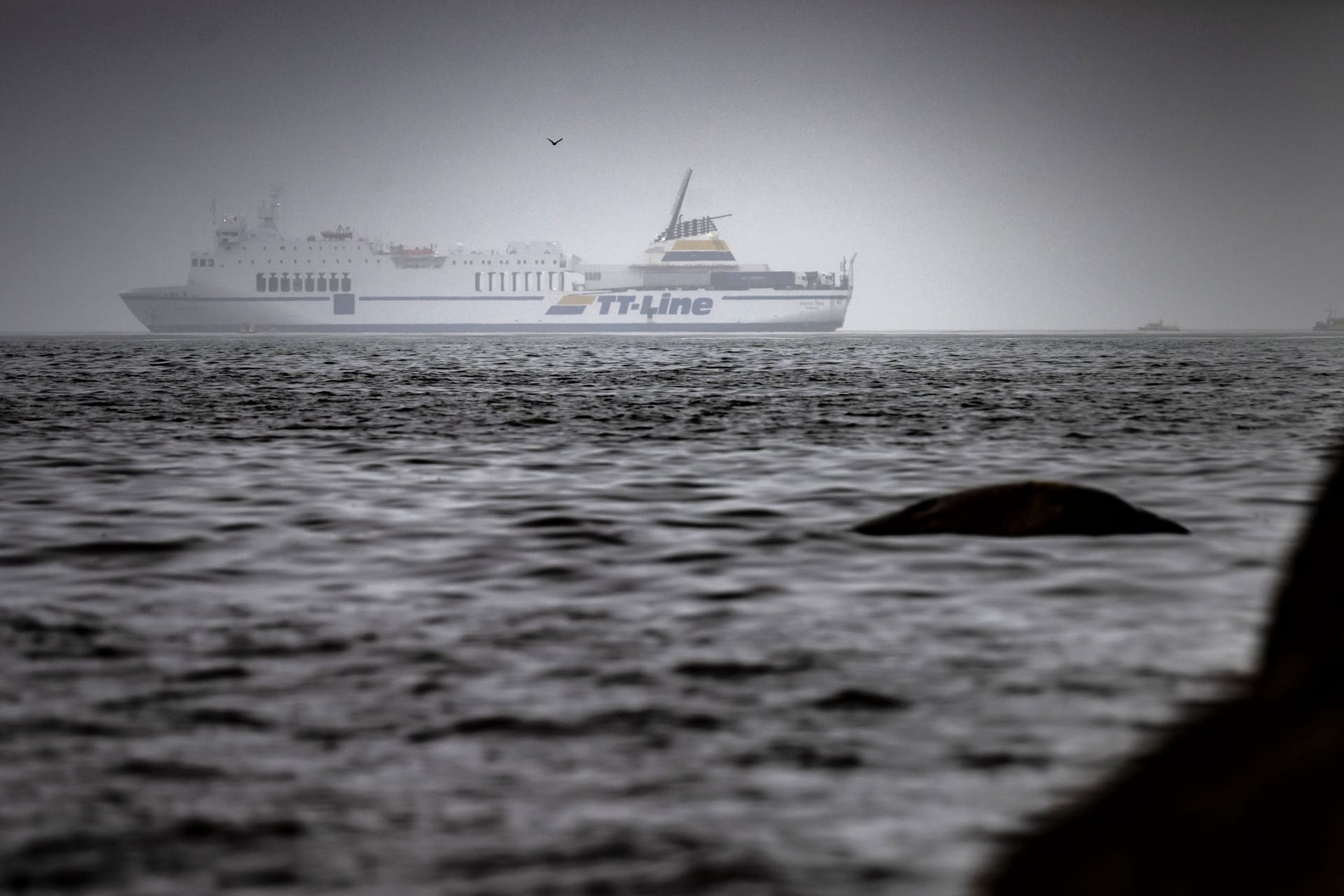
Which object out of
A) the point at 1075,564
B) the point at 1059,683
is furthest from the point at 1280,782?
the point at 1075,564

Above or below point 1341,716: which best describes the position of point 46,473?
below

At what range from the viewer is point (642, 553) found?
823 centimetres

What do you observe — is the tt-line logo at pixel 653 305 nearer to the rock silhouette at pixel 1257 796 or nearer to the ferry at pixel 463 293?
the ferry at pixel 463 293

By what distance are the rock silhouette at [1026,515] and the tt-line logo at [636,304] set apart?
119 m

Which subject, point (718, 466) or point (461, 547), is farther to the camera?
point (718, 466)

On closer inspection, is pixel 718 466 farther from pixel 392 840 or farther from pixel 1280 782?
pixel 1280 782

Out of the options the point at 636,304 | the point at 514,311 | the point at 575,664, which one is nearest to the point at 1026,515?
the point at 575,664

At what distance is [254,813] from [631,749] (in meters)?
1.09

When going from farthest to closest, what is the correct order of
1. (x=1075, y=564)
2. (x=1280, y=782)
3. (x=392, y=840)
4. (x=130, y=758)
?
(x=1075, y=564)
(x=130, y=758)
(x=392, y=840)
(x=1280, y=782)

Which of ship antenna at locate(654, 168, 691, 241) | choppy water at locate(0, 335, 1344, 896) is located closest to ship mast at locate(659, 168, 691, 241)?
ship antenna at locate(654, 168, 691, 241)

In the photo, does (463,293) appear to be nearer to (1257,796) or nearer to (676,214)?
(676,214)

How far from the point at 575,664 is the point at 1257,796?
11.1ft

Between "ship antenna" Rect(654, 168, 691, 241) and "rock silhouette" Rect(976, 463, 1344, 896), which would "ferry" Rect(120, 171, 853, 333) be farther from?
"rock silhouette" Rect(976, 463, 1344, 896)

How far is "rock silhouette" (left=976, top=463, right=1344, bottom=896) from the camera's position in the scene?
1974mm
